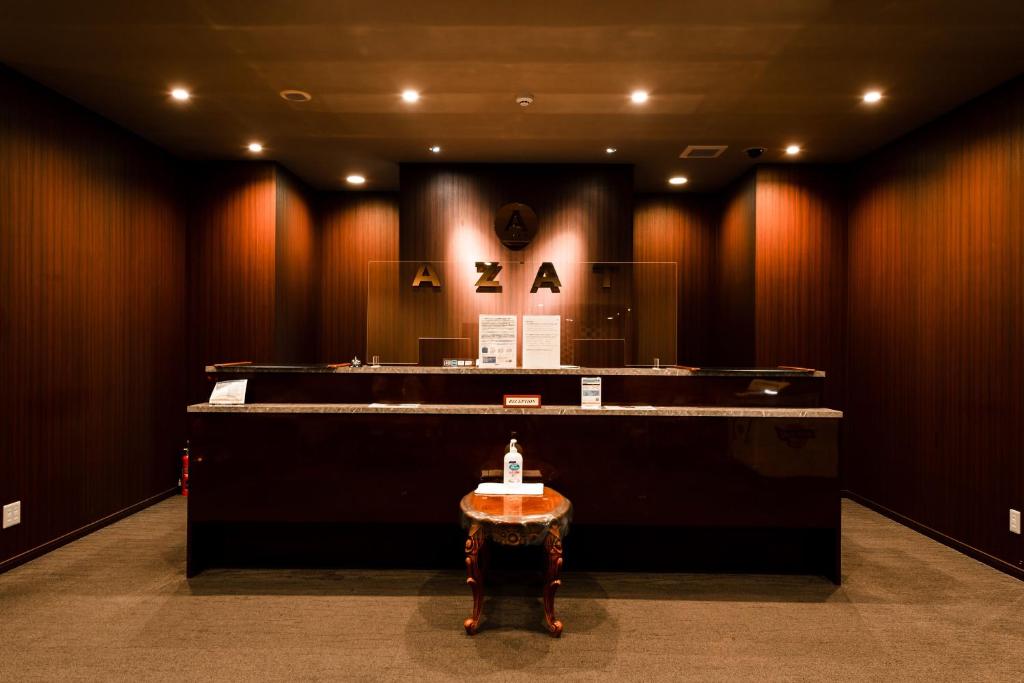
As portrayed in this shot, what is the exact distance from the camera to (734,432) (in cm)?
301

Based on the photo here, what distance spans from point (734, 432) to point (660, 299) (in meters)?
2.93

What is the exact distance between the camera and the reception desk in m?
3.00

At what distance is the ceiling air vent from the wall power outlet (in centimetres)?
554

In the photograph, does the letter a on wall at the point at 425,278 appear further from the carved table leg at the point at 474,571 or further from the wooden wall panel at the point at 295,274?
the carved table leg at the point at 474,571

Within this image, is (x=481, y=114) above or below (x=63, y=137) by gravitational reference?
above

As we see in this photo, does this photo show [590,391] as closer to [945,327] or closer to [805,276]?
[945,327]

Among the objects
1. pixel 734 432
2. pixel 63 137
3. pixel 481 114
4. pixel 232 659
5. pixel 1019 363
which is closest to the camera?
pixel 232 659

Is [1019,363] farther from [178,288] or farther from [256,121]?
[178,288]

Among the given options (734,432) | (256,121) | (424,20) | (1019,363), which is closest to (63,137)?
(256,121)

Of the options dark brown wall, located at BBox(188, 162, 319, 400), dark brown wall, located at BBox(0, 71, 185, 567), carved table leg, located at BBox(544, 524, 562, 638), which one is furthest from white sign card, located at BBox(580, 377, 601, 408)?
dark brown wall, located at BBox(0, 71, 185, 567)

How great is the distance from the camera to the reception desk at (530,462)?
9.85 feet

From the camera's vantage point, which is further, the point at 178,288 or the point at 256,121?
the point at 178,288

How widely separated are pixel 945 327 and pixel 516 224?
355 cm

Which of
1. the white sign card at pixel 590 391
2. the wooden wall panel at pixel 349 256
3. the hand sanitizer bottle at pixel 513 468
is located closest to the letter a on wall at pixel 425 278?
the wooden wall panel at pixel 349 256
